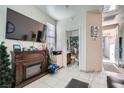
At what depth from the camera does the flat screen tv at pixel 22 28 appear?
2961 millimetres

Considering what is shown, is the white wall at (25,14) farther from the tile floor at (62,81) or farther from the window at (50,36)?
the tile floor at (62,81)

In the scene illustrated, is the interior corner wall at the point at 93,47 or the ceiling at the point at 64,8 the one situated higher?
the ceiling at the point at 64,8

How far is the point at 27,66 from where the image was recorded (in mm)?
3289

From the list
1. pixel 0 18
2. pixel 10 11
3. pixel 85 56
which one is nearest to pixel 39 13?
pixel 10 11

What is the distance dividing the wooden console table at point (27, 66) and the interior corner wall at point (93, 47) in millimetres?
1723

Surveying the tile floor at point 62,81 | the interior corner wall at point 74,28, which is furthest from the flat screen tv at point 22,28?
the interior corner wall at point 74,28

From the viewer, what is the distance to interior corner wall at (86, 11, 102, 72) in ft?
14.8

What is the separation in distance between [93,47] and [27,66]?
2613 millimetres

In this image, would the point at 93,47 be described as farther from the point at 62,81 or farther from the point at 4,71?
the point at 4,71

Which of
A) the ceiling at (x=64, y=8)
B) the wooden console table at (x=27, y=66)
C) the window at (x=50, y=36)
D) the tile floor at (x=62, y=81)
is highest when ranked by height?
the ceiling at (x=64, y=8)

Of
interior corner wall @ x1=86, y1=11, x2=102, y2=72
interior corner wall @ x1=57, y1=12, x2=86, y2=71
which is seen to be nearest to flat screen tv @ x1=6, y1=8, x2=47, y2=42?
interior corner wall @ x1=57, y1=12, x2=86, y2=71

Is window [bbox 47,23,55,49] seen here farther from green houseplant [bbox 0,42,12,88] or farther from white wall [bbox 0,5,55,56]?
green houseplant [bbox 0,42,12,88]

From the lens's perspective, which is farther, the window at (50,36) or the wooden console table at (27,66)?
the window at (50,36)
